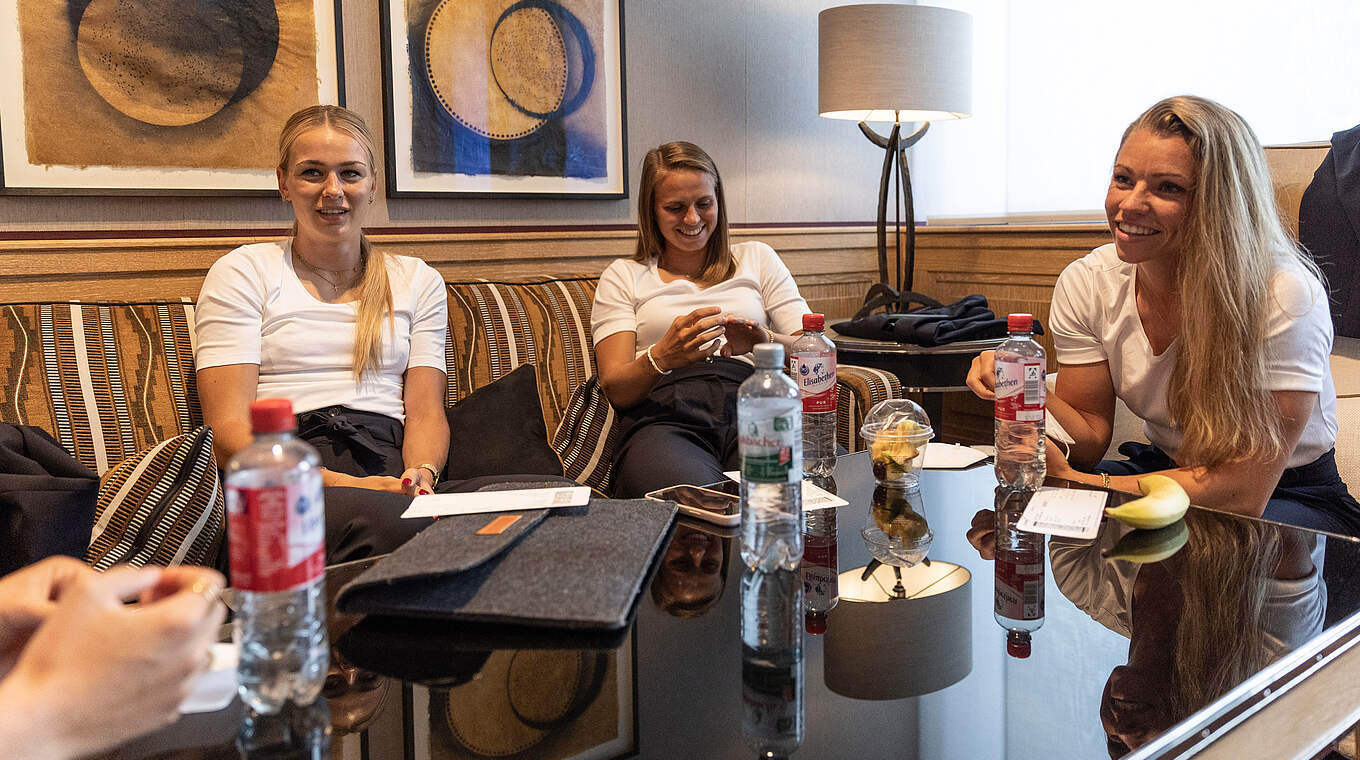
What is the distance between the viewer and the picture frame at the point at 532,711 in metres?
0.82

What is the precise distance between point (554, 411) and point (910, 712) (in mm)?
1693

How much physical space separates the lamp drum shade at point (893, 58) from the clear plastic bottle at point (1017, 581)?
75.4 inches

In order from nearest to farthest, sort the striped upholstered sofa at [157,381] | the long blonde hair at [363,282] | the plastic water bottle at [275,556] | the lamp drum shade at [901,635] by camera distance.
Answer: the plastic water bottle at [275,556], the lamp drum shade at [901,635], the striped upholstered sofa at [157,381], the long blonde hair at [363,282]

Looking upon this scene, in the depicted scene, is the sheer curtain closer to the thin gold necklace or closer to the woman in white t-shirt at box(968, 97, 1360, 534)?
the woman in white t-shirt at box(968, 97, 1360, 534)

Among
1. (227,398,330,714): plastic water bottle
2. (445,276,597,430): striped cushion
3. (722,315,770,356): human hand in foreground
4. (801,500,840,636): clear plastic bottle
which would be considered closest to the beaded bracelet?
(722,315,770,356): human hand in foreground

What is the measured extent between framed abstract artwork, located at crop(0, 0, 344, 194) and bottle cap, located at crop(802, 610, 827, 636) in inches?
78.6

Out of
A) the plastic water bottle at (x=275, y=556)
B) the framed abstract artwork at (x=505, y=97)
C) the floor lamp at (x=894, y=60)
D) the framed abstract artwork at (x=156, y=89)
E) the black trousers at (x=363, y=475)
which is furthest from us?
the floor lamp at (x=894, y=60)

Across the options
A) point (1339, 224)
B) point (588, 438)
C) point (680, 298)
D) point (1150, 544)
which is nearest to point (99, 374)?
point (588, 438)

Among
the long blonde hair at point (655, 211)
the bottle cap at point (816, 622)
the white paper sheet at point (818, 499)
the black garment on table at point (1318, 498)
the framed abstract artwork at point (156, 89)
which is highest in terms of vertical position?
the framed abstract artwork at point (156, 89)

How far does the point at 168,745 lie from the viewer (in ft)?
2.54

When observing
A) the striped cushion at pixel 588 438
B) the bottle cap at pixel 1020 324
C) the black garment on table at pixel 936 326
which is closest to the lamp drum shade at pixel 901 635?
the bottle cap at pixel 1020 324

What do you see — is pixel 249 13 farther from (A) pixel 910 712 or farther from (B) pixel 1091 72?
(B) pixel 1091 72

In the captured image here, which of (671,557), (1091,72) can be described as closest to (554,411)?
(671,557)

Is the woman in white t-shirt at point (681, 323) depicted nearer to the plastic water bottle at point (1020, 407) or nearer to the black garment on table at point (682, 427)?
the black garment on table at point (682, 427)
